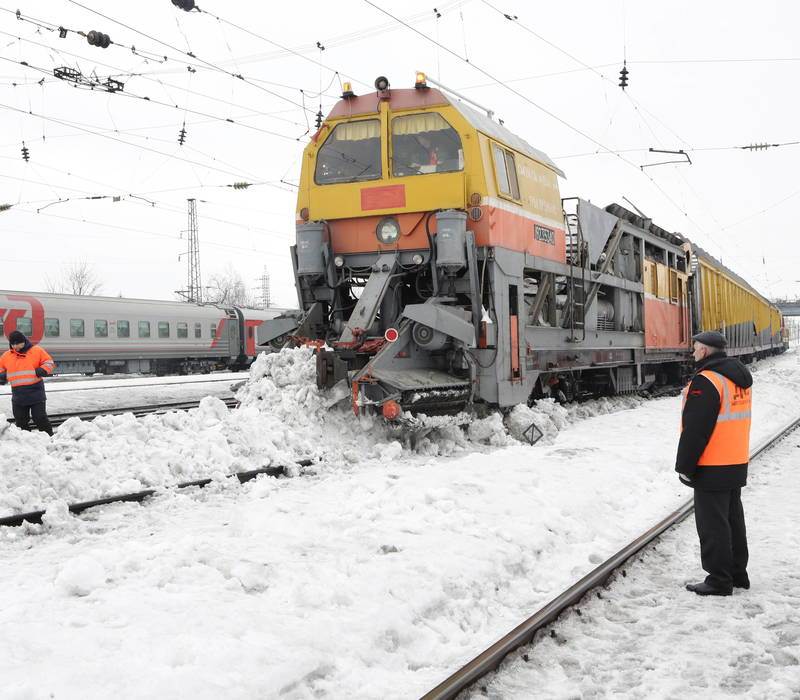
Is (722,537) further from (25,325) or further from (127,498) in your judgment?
(25,325)

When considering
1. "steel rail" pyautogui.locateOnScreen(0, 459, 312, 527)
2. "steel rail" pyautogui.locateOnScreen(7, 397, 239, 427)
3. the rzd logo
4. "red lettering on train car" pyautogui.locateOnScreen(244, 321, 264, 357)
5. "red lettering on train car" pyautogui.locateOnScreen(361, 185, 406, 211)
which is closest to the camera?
"steel rail" pyautogui.locateOnScreen(0, 459, 312, 527)

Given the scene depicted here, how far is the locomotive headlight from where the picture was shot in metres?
9.52

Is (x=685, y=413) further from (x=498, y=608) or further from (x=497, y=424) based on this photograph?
(x=497, y=424)

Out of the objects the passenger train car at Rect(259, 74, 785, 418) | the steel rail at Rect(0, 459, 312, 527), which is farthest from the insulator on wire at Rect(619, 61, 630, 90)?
the steel rail at Rect(0, 459, 312, 527)

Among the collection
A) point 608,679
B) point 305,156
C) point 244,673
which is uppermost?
point 305,156

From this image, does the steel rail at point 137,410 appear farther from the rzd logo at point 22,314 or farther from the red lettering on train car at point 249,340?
the red lettering on train car at point 249,340

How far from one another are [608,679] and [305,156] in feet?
27.4

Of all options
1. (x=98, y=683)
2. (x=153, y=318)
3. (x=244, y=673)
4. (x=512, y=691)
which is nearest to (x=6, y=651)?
(x=98, y=683)

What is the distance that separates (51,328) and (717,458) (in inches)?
886

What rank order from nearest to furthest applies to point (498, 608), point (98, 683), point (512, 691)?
point (98, 683) < point (512, 691) < point (498, 608)

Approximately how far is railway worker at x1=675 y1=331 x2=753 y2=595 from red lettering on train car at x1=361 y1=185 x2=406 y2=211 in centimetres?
558

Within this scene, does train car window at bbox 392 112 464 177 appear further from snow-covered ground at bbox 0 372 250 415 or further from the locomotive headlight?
snow-covered ground at bbox 0 372 250 415

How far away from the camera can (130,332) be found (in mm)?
25406

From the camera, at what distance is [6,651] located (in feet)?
10.1
